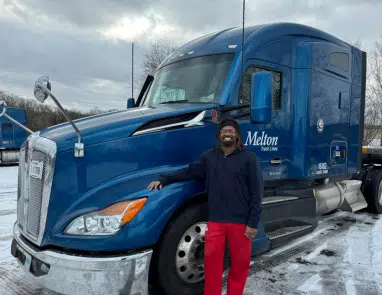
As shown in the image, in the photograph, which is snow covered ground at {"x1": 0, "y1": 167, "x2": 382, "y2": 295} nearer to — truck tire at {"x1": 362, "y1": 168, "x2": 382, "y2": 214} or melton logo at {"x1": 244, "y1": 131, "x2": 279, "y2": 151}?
melton logo at {"x1": 244, "y1": 131, "x2": 279, "y2": 151}

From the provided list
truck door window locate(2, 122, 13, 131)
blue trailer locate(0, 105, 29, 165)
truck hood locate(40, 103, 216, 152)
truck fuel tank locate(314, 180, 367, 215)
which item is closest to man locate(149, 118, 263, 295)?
truck hood locate(40, 103, 216, 152)

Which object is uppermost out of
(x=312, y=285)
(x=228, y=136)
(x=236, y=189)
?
(x=228, y=136)

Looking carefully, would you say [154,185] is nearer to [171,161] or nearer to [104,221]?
[171,161]

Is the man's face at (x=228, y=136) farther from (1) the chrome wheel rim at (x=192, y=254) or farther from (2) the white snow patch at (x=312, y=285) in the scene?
(2) the white snow patch at (x=312, y=285)

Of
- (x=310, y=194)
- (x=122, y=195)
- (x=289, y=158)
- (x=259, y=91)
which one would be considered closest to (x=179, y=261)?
(x=122, y=195)

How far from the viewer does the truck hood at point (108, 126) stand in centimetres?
313

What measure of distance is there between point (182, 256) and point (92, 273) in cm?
90

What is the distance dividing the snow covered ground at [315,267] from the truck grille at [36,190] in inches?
32.6

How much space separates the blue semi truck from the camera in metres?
2.98

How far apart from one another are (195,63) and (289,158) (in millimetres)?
1802

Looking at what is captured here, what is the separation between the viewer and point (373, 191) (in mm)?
7836

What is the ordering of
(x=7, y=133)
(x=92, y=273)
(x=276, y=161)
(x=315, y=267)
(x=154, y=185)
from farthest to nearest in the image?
(x=7, y=133) < (x=276, y=161) < (x=315, y=267) < (x=154, y=185) < (x=92, y=273)

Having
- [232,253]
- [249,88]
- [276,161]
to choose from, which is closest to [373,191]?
[276,161]

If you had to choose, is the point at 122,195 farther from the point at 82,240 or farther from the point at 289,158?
the point at 289,158
